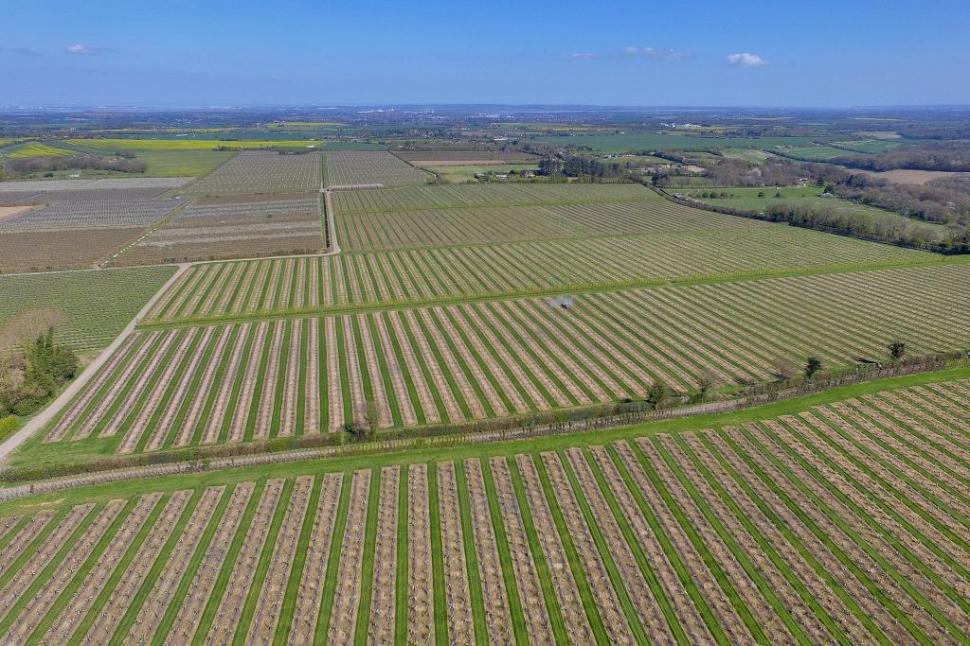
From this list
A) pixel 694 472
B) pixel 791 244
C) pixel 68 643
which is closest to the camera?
pixel 68 643

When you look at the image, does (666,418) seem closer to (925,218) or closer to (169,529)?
(169,529)

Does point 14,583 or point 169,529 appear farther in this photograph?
point 169,529

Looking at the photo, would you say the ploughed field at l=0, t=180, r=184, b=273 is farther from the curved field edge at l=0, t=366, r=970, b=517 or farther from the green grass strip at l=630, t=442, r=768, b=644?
the green grass strip at l=630, t=442, r=768, b=644

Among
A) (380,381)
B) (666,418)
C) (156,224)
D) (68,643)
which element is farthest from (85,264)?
(666,418)

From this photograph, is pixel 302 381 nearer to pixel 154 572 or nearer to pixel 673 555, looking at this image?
pixel 154 572

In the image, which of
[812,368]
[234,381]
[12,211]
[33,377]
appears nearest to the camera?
[33,377]

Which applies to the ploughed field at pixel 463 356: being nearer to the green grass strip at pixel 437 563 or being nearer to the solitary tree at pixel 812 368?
the solitary tree at pixel 812 368

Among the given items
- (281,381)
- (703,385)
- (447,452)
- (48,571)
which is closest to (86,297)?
(281,381)
